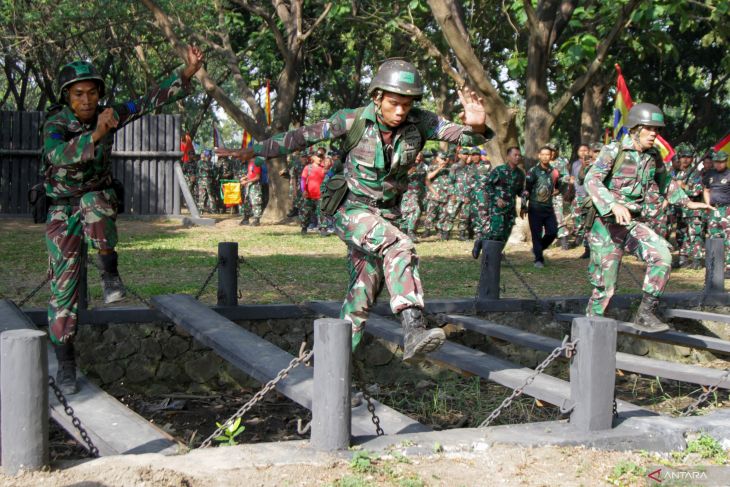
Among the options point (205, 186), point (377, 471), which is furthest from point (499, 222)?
point (205, 186)

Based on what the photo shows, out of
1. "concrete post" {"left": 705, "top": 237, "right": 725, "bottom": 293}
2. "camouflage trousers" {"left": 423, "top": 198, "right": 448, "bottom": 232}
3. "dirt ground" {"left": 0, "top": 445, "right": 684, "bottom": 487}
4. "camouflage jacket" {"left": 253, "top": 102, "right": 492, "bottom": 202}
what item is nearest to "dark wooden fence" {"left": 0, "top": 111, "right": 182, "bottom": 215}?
"camouflage trousers" {"left": 423, "top": 198, "right": 448, "bottom": 232}

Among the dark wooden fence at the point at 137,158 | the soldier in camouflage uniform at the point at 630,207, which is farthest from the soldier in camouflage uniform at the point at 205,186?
the soldier in camouflage uniform at the point at 630,207

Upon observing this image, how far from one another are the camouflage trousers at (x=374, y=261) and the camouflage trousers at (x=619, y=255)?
2689 mm

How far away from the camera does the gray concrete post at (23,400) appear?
4.17 m

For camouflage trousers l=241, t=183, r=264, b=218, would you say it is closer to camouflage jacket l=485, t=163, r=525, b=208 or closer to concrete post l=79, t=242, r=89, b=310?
camouflage jacket l=485, t=163, r=525, b=208

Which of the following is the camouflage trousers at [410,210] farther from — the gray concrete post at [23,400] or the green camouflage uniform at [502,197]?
the gray concrete post at [23,400]

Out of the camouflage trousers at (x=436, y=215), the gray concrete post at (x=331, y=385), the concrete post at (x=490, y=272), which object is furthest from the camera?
the camouflage trousers at (x=436, y=215)

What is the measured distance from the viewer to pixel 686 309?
33.0 ft

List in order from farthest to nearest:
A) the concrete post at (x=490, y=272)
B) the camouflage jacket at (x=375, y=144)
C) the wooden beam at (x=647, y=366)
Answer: the concrete post at (x=490, y=272), the wooden beam at (x=647, y=366), the camouflage jacket at (x=375, y=144)

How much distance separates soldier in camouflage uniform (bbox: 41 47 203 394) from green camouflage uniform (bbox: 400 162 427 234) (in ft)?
38.8

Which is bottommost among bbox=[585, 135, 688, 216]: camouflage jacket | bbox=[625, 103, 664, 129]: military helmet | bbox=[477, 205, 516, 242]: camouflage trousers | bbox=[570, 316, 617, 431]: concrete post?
bbox=[570, 316, 617, 431]: concrete post

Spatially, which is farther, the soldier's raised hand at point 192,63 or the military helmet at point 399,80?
the soldier's raised hand at point 192,63

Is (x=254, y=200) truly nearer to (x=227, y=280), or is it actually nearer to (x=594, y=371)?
(x=227, y=280)

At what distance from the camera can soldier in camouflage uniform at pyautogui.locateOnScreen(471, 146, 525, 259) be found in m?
14.1
